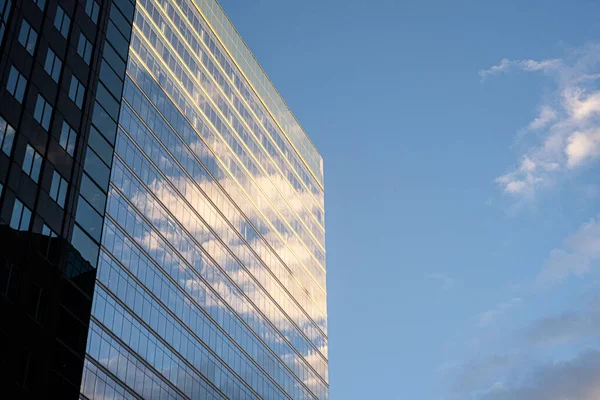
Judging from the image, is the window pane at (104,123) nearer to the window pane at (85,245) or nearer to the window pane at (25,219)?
the window pane at (85,245)

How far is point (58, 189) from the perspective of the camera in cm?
5966

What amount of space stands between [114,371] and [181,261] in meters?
17.8

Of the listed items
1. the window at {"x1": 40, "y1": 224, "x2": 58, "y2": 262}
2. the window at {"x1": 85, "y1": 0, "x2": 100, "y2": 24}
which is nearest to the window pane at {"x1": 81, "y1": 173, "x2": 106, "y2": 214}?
the window at {"x1": 40, "y1": 224, "x2": 58, "y2": 262}

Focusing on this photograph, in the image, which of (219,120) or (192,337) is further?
(219,120)

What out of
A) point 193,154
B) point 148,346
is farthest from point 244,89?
point 148,346

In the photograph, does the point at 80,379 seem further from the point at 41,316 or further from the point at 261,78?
the point at 261,78

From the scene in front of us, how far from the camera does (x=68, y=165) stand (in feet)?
202

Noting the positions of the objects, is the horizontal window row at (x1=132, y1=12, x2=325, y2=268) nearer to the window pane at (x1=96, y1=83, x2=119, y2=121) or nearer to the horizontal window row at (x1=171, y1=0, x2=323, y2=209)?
the horizontal window row at (x1=171, y1=0, x2=323, y2=209)

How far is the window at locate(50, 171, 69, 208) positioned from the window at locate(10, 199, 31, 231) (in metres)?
3.65

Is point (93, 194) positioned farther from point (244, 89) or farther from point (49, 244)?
point (244, 89)

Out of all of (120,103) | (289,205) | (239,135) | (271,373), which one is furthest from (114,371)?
(289,205)

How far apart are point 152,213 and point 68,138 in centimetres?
2018

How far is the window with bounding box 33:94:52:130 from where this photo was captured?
59062 millimetres

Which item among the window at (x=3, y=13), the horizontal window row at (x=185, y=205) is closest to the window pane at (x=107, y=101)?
the horizontal window row at (x=185, y=205)
